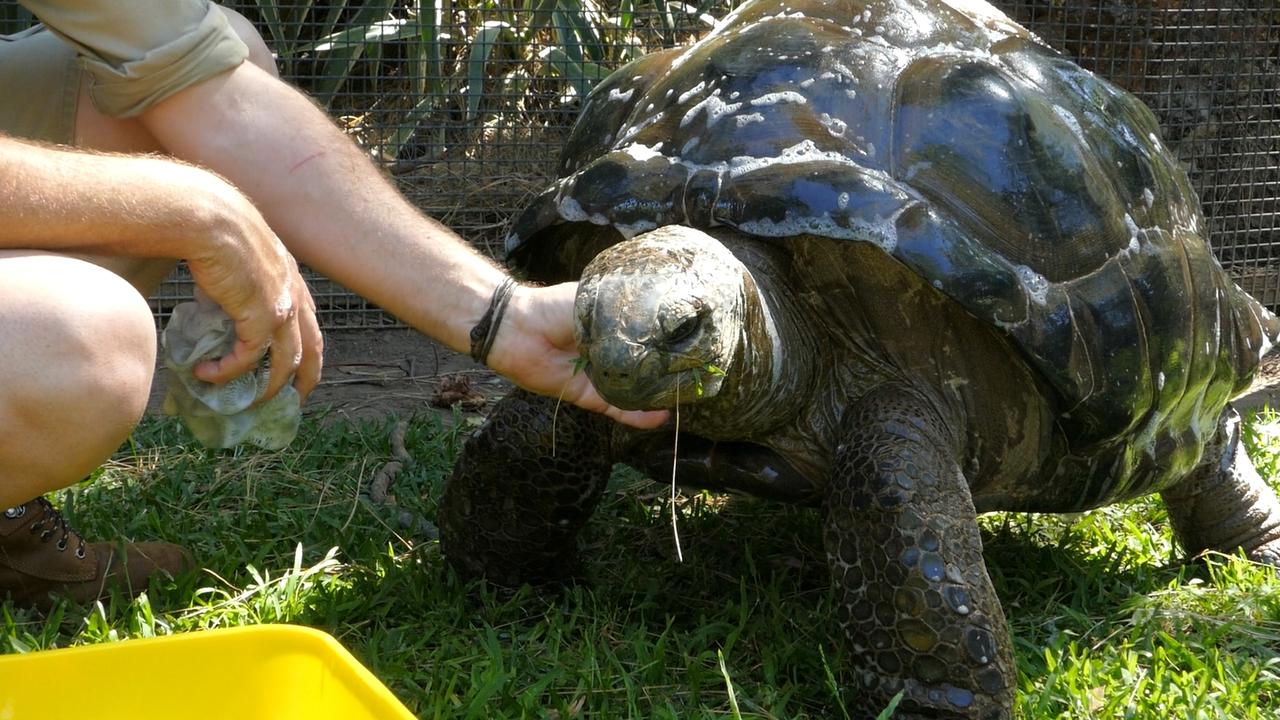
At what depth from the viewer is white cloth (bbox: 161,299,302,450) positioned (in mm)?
2199

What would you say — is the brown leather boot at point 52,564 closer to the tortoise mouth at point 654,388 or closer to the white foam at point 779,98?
the tortoise mouth at point 654,388

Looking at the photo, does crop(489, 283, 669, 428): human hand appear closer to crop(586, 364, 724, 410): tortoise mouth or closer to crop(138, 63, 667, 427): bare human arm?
crop(138, 63, 667, 427): bare human arm

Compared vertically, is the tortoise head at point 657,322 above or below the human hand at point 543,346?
above

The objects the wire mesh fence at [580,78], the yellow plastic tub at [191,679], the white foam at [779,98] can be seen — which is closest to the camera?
the yellow plastic tub at [191,679]

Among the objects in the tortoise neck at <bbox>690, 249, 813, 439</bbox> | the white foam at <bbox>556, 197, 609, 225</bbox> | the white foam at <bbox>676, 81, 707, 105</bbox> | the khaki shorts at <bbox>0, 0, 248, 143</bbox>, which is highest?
the khaki shorts at <bbox>0, 0, 248, 143</bbox>

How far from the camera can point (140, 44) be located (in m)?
2.37

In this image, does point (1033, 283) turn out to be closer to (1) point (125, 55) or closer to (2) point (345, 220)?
(2) point (345, 220)

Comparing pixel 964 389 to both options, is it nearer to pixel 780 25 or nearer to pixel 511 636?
pixel 780 25

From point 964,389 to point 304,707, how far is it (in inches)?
52.6

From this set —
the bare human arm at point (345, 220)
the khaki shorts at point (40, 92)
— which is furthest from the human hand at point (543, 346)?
the khaki shorts at point (40, 92)

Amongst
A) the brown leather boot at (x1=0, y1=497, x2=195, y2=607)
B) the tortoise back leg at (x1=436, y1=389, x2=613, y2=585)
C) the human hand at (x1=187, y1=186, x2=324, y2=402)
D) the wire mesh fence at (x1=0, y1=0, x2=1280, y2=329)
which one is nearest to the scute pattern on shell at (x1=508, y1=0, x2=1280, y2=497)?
the tortoise back leg at (x1=436, y1=389, x2=613, y2=585)

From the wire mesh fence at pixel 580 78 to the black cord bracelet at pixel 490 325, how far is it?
3210mm

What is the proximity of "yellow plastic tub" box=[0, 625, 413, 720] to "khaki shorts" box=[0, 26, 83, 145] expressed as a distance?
1.13 m

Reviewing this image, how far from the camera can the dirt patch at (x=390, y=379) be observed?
442cm
